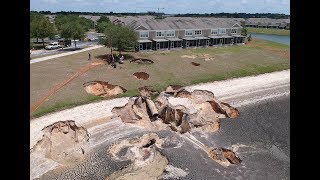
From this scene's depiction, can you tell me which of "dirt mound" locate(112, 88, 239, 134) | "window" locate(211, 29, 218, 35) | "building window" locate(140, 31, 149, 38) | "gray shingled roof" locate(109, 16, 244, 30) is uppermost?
"gray shingled roof" locate(109, 16, 244, 30)

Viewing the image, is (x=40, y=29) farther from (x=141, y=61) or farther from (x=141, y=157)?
(x=141, y=157)

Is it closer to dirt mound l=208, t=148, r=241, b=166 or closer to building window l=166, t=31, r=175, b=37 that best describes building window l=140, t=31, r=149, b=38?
building window l=166, t=31, r=175, b=37

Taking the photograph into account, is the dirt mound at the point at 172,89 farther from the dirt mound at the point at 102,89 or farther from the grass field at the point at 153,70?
the dirt mound at the point at 102,89

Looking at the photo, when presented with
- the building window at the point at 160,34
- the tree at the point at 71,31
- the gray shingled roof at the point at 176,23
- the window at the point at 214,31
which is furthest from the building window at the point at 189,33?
the tree at the point at 71,31

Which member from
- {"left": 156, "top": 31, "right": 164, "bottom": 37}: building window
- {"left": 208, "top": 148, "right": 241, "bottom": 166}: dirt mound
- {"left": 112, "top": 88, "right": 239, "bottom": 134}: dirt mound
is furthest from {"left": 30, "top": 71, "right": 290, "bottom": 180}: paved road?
{"left": 156, "top": 31, "right": 164, "bottom": 37}: building window

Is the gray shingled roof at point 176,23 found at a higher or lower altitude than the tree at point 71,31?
higher
